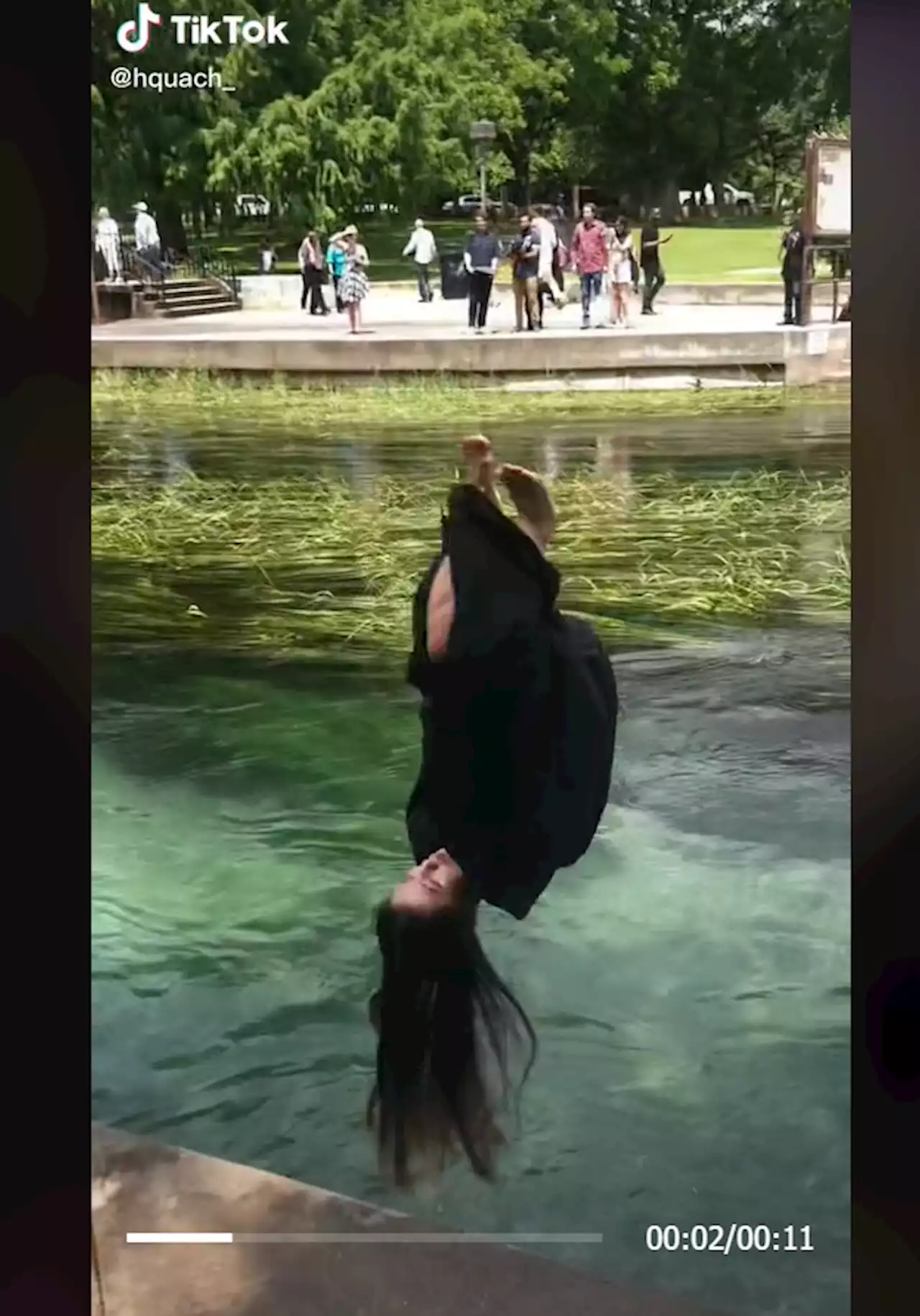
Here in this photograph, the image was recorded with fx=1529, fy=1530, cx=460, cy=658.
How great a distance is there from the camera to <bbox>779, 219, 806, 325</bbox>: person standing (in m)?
3.29

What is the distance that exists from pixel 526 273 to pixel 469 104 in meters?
0.38

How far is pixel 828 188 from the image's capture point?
324cm

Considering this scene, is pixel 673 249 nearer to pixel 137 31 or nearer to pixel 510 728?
pixel 510 728

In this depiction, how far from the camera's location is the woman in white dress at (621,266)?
11.1ft

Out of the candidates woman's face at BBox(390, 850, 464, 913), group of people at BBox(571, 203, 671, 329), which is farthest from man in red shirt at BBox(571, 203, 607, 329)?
woman's face at BBox(390, 850, 464, 913)

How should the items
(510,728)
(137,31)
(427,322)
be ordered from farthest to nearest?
(427,322), (510,728), (137,31)

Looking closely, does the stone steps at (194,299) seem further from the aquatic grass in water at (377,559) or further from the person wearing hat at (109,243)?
the aquatic grass in water at (377,559)

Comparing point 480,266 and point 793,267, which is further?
point 480,266
